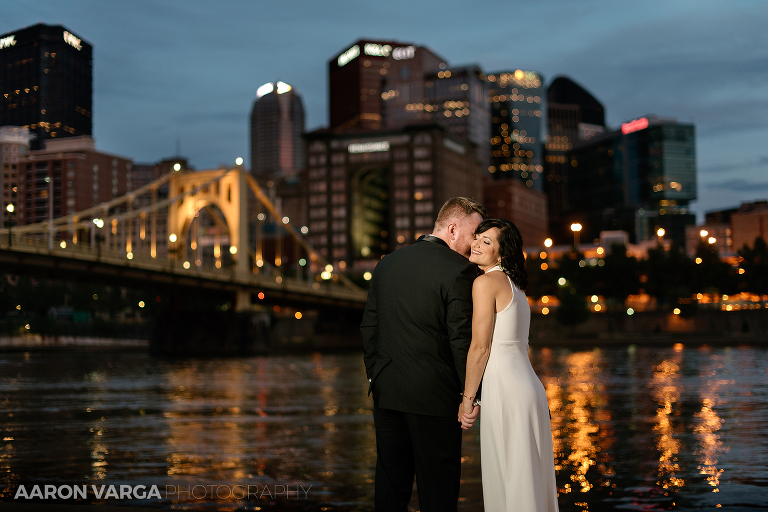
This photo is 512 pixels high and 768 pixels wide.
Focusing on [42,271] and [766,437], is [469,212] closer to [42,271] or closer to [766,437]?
[766,437]

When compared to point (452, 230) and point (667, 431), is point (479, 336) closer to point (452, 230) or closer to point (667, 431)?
point (452, 230)

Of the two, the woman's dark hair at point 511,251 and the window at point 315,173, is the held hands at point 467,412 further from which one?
the window at point 315,173

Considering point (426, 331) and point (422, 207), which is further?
point (422, 207)

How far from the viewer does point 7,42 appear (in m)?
11.7

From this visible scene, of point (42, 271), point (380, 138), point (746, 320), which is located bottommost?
point (746, 320)

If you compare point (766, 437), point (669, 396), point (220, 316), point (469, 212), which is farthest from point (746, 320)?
point (469, 212)

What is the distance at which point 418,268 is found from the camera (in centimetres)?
514

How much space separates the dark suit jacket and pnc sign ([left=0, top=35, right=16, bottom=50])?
8635 mm

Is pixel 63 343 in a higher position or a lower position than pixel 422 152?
lower

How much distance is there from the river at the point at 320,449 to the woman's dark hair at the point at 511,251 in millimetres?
3340

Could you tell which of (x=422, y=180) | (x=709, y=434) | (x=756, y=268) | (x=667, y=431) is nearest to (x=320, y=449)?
(x=667, y=431)

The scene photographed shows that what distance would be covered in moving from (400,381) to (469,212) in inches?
46.5

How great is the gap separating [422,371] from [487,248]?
0.90 metres

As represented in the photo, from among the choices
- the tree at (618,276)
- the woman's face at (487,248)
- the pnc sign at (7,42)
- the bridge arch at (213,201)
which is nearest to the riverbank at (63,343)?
the bridge arch at (213,201)
